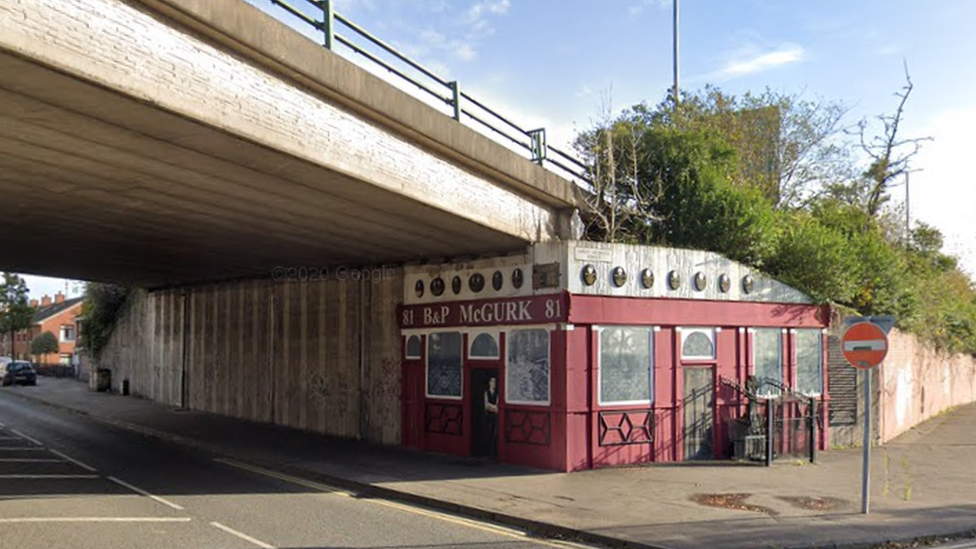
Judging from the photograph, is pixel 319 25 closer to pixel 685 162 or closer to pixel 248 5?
pixel 248 5

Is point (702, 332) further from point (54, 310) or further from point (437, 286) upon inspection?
point (54, 310)

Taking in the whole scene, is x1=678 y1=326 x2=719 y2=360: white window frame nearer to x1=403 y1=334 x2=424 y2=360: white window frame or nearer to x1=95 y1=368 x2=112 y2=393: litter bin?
x1=403 y1=334 x2=424 y2=360: white window frame

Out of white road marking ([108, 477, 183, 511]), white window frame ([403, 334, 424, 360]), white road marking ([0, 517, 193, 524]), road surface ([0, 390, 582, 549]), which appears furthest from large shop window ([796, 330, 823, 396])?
white road marking ([0, 517, 193, 524])

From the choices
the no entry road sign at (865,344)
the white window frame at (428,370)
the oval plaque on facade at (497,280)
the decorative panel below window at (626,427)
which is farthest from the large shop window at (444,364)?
the no entry road sign at (865,344)

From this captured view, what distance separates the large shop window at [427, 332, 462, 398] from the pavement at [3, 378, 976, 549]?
143 centimetres

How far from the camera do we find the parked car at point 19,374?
42.8 metres

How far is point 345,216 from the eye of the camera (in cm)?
1373

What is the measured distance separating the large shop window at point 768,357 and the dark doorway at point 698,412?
1.40 m

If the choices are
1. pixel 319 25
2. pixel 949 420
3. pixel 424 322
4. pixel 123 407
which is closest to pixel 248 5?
pixel 319 25

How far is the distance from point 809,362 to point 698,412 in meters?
3.57

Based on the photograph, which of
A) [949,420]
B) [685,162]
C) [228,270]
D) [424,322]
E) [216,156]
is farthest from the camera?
[949,420]

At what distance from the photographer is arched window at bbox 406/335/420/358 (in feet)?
56.2

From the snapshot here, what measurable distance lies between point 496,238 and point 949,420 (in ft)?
60.6

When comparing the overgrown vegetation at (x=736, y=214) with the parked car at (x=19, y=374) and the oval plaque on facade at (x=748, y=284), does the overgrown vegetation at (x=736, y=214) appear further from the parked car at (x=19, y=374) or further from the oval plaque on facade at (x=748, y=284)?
the parked car at (x=19, y=374)
